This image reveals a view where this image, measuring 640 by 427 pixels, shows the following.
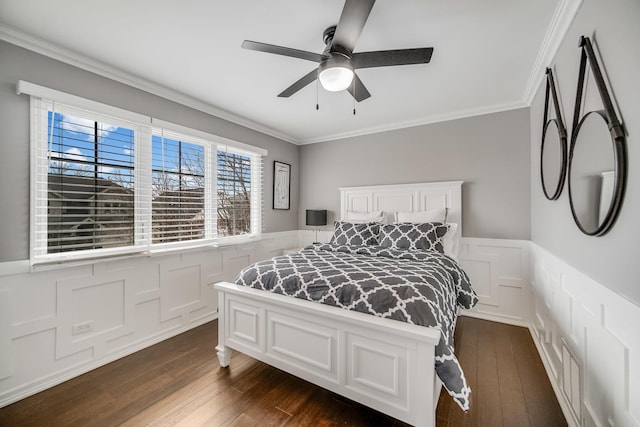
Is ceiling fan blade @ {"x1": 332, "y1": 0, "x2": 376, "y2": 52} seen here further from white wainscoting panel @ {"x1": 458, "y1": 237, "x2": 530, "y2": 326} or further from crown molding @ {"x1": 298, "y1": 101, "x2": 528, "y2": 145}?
white wainscoting panel @ {"x1": 458, "y1": 237, "x2": 530, "y2": 326}

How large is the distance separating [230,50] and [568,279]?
9.24 feet

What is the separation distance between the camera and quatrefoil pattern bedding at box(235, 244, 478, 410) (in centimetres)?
147

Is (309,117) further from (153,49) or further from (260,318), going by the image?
(260,318)

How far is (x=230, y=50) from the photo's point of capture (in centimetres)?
203

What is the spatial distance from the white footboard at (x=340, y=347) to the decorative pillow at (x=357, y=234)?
145 cm

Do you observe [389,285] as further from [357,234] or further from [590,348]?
[357,234]

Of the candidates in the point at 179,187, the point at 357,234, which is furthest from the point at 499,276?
the point at 179,187

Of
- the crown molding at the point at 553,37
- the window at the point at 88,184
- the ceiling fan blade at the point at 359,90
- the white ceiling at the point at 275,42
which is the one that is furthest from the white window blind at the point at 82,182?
the crown molding at the point at 553,37

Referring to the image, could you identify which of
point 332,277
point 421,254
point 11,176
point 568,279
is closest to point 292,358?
point 332,277

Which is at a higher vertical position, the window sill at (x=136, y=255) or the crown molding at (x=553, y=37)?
the crown molding at (x=553, y=37)

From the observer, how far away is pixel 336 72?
1645mm

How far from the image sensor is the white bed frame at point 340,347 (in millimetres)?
1405

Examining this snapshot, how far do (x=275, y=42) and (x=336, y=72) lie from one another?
2.14 feet

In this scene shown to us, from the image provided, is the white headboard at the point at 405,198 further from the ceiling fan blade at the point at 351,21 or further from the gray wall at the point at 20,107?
the gray wall at the point at 20,107
